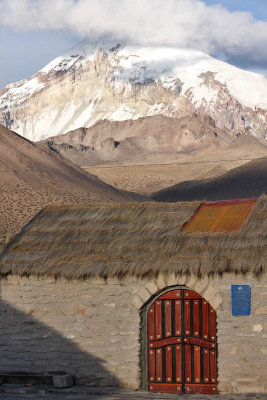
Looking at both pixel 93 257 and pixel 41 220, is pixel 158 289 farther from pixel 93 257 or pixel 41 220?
pixel 41 220

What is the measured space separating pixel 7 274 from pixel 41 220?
6.66 feet

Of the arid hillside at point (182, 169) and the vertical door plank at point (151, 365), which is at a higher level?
the arid hillside at point (182, 169)

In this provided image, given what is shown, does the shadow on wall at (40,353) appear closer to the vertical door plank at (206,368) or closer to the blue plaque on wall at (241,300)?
the vertical door plank at (206,368)

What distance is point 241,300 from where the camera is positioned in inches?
534

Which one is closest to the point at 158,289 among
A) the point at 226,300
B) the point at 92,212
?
the point at 226,300

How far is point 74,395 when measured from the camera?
45.2 ft

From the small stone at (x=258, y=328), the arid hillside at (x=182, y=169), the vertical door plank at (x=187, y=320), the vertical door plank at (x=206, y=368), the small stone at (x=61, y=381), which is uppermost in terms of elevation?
the arid hillside at (x=182, y=169)

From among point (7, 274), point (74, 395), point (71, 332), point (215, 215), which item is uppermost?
point (215, 215)

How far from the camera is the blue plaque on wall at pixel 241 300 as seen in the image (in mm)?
13547

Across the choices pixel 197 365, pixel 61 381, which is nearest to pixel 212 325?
pixel 197 365

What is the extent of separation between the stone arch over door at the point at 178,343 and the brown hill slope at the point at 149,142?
132169mm

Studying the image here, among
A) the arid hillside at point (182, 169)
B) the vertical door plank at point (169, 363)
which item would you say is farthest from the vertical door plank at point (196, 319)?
the arid hillside at point (182, 169)

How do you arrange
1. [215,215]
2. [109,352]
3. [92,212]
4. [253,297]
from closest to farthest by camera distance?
[253,297] < [109,352] < [215,215] < [92,212]

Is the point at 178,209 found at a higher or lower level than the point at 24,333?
higher
